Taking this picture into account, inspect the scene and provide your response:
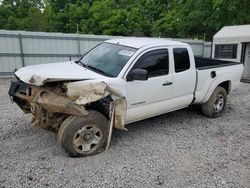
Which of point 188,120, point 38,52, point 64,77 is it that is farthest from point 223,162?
point 38,52

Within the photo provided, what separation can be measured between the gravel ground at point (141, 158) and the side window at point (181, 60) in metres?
1.30

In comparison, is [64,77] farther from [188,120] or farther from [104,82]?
[188,120]

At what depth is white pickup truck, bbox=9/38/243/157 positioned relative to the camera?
3.59 metres

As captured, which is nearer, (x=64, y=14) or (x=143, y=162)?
(x=143, y=162)

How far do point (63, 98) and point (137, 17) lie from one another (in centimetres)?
2335

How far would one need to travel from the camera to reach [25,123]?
201 inches

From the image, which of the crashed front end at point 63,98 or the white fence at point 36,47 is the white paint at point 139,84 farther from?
the white fence at point 36,47

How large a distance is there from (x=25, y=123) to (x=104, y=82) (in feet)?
7.86

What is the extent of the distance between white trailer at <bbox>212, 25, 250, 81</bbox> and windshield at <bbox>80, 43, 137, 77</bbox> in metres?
9.09

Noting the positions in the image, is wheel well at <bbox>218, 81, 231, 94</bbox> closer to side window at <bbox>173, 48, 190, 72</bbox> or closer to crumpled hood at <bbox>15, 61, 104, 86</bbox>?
side window at <bbox>173, 48, 190, 72</bbox>

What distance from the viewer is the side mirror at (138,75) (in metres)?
3.90

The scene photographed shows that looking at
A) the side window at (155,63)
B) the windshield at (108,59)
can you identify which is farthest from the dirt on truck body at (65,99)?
Result: the side window at (155,63)

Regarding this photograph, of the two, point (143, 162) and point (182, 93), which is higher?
point (182, 93)

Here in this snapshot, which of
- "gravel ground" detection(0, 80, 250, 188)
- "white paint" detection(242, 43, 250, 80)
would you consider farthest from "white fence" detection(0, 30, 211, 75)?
"white paint" detection(242, 43, 250, 80)
